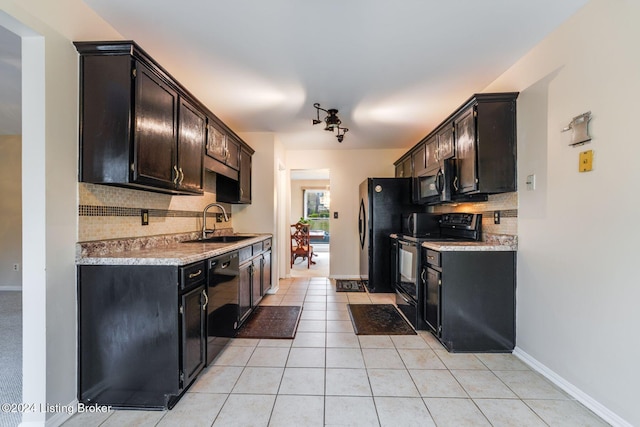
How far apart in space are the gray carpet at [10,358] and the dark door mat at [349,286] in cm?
336

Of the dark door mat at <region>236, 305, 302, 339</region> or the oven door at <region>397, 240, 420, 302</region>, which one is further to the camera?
the oven door at <region>397, 240, 420, 302</region>

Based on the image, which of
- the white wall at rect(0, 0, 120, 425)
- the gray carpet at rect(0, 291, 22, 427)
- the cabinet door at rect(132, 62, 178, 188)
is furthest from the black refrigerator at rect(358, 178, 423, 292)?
the gray carpet at rect(0, 291, 22, 427)

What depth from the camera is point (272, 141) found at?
423 centimetres

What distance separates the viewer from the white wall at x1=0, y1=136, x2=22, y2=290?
4.04 meters

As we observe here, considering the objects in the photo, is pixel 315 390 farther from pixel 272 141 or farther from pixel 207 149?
pixel 272 141

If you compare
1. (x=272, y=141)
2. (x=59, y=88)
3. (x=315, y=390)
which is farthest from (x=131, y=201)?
(x=272, y=141)

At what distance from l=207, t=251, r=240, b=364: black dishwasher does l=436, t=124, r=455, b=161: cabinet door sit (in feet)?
7.67

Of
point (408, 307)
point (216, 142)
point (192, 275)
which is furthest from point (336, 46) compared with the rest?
point (408, 307)

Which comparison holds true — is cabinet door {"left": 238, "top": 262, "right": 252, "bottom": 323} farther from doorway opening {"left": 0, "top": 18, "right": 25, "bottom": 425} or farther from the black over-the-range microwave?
the black over-the-range microwave

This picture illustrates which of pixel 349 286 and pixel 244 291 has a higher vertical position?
pixel 244 291

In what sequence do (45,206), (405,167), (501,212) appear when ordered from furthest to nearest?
(405,167), (501,212), (45,206)

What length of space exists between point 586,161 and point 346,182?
3.70 meters

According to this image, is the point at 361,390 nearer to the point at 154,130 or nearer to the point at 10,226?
the point at 154,130

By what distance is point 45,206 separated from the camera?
4.77ft
